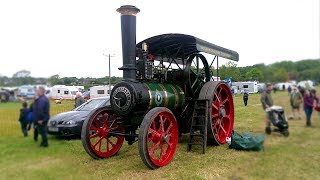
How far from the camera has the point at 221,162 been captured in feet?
17.5

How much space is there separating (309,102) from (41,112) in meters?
0.97

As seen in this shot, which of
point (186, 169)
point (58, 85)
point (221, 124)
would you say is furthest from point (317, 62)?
point (221, 124)

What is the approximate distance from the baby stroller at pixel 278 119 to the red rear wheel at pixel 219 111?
5.20m

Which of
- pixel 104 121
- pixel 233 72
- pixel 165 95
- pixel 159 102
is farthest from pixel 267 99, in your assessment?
pixel 104 121

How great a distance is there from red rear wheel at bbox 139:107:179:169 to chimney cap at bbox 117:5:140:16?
1.74 metres

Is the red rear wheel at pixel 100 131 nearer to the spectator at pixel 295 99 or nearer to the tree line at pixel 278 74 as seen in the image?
the tree line at pixel 278 74

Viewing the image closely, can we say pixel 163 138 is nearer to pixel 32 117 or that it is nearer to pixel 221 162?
pixel 221 162

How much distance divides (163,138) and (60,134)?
4.22m

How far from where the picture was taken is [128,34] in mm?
Result: 5371

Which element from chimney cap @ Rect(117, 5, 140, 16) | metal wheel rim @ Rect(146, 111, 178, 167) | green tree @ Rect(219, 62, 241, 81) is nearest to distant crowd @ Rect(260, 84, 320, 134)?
green tree @ Rect(219, 62, 241, 81)

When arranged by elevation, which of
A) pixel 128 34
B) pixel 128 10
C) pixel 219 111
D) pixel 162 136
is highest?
pixel 128 10

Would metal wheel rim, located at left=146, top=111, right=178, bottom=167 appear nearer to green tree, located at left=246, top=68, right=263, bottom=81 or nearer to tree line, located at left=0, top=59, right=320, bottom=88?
green tree, located at left=246, top=68, right=263, bottom=81

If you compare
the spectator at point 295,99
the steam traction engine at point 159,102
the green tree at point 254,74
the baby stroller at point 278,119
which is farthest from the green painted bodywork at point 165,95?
the spectator at point 295,99

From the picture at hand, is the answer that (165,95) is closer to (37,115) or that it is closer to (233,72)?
(233,72)
